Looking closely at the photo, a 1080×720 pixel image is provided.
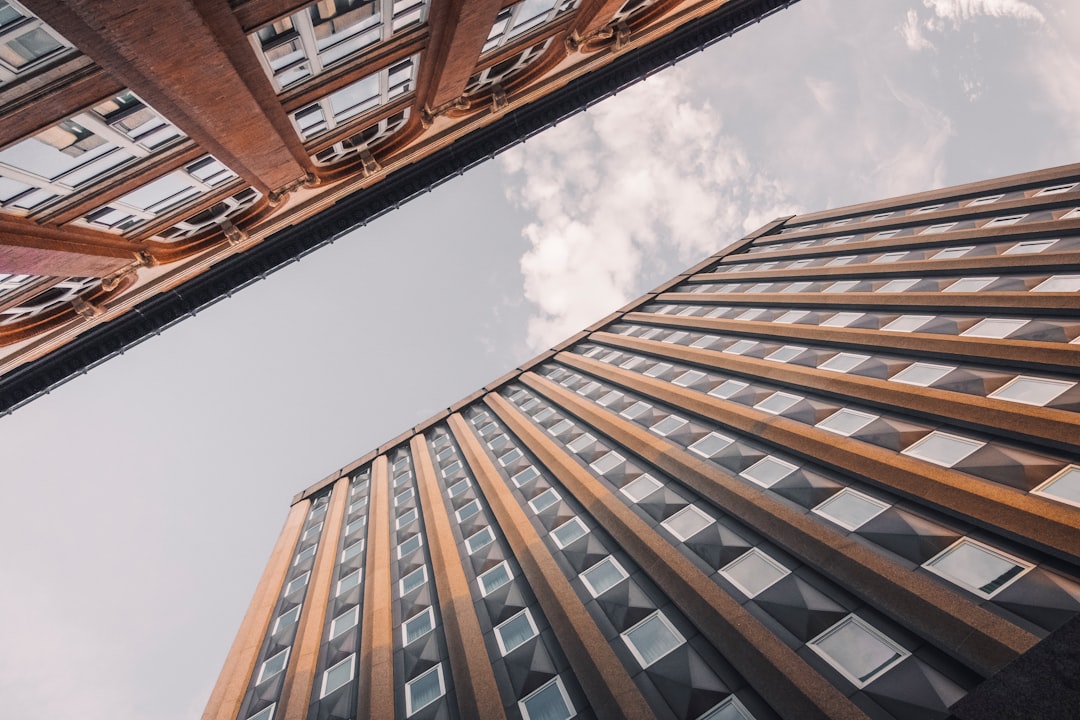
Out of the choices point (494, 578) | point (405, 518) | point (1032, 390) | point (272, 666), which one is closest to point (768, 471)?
point (1032, 390)

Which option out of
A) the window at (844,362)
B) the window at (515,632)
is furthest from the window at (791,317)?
the window at (515,632)

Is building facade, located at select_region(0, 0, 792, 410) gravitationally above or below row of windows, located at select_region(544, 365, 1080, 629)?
above

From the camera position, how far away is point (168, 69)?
10.5 meters

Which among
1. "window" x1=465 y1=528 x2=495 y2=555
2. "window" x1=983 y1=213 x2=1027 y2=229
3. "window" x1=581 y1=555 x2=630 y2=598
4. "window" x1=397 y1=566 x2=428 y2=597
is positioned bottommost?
"window" x1=397 y1=566 x2=428 y2=597

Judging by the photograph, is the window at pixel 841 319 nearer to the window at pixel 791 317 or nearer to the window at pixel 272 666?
the window at pixel 791 317

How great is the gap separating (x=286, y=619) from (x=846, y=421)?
26.0 meters

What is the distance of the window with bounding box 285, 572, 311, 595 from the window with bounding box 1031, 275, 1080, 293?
34975 millimetres

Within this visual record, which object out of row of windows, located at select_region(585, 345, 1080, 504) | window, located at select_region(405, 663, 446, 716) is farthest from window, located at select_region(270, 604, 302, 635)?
row of windows, located at select_region(585, 345, 1080, 504)

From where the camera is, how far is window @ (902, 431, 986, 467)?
14078mm

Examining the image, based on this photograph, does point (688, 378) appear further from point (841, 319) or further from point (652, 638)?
point (652, 638)

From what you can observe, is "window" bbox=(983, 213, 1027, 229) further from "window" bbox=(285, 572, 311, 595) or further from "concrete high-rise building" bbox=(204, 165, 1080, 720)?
"window" bbox=(285, 572, 311, 595)

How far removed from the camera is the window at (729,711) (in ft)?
35.8

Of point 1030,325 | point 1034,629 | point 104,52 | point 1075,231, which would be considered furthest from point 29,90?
point 1075,231

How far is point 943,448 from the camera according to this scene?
14602 millimetres
